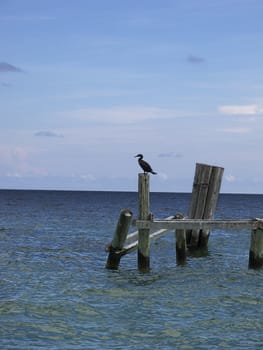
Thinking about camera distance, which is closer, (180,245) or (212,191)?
(180,245)

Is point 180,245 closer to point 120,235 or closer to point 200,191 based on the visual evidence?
point 200,191

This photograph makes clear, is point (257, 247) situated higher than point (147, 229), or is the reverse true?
point (147, 229)

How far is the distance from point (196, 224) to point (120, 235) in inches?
71.5

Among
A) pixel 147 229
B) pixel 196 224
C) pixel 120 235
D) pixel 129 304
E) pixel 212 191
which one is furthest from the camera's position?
pixel 212 191

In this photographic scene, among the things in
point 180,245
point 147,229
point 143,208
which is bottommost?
point 180,245

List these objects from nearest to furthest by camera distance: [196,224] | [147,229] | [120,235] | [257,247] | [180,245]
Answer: [147,229]
[120,235]
[196,224]
[257,247]
[180,245]

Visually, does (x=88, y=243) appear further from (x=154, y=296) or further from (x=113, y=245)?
(x=154, y=296)

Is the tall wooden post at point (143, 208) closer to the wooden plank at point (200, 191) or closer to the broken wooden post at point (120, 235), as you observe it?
the broken wooden post at point (120, 235)

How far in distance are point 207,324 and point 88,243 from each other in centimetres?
1555

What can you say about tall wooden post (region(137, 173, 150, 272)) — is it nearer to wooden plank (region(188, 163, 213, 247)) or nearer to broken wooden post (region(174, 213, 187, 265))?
broken wooden post (region(174, 213, 187, 265))

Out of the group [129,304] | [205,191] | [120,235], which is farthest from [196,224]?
[205,191]

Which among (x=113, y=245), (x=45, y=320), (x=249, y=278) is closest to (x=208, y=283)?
(x=249, y=278)

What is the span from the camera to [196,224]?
15.1 m

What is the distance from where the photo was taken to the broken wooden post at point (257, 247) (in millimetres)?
15266
